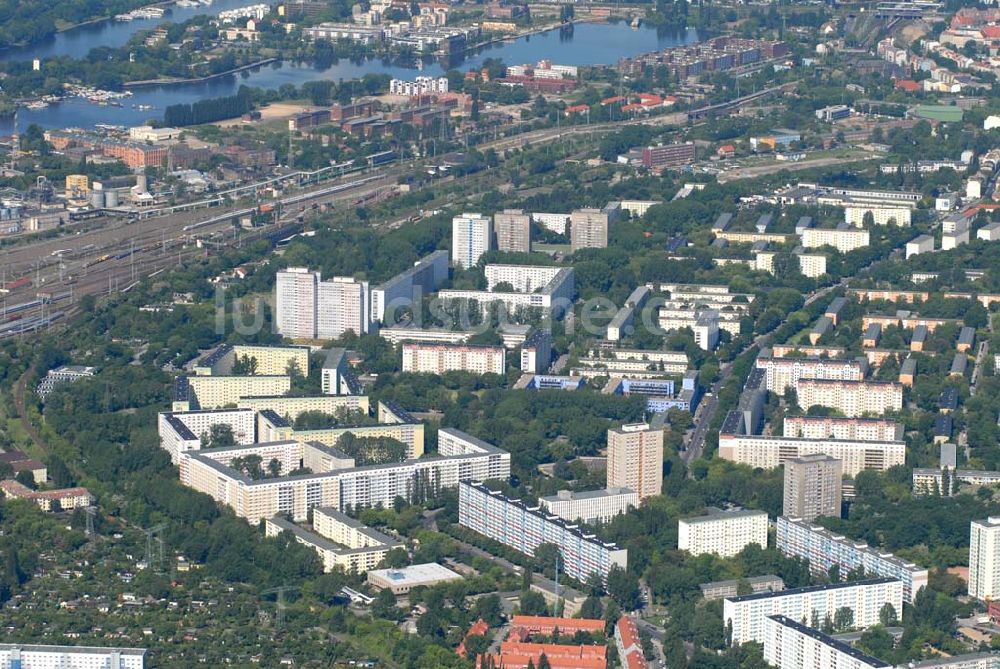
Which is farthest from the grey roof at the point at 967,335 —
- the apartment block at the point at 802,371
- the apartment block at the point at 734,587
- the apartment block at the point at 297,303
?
the apartment block at the point at 734,587

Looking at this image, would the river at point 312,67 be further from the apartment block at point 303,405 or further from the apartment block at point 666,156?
the apartment block at point 303,405

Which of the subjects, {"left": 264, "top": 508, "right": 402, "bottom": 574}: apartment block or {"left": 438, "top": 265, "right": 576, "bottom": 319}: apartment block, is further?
{"left": 438, "top": 265, "right": 576, "bottom": 319}: apartment block

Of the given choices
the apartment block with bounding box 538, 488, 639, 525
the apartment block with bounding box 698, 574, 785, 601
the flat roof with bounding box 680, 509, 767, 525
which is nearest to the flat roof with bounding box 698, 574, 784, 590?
the apartment block with bounding box 698, 574, 785, 601

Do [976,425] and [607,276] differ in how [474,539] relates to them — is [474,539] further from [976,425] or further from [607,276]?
[607,276]

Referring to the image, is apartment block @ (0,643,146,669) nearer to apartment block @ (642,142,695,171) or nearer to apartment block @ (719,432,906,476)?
apartment block @ (719,432,906,476)

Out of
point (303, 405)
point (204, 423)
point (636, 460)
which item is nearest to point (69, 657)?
point (636, 460)

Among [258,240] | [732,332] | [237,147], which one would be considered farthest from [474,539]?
[237,147]
